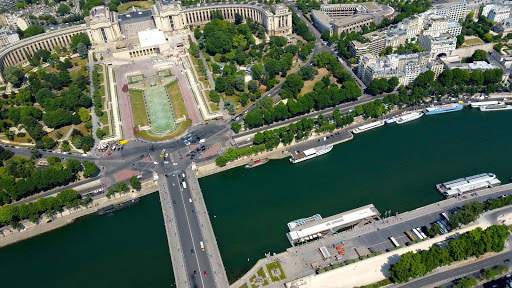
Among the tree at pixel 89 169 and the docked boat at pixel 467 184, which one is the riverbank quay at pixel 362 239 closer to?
the docked boat at pixel 467 184

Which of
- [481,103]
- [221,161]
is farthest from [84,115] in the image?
[481,103]

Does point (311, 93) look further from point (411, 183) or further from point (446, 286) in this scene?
point (446, 286)

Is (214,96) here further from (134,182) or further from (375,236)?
(375,236)

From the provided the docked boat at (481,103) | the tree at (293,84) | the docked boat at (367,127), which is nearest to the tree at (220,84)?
the tree at (293,84)

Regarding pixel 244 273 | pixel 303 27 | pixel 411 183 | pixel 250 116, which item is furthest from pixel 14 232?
pixel 303 27

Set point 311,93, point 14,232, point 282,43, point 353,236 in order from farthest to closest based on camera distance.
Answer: point 282,43, point 311,93, point 14,232, point 353,236
